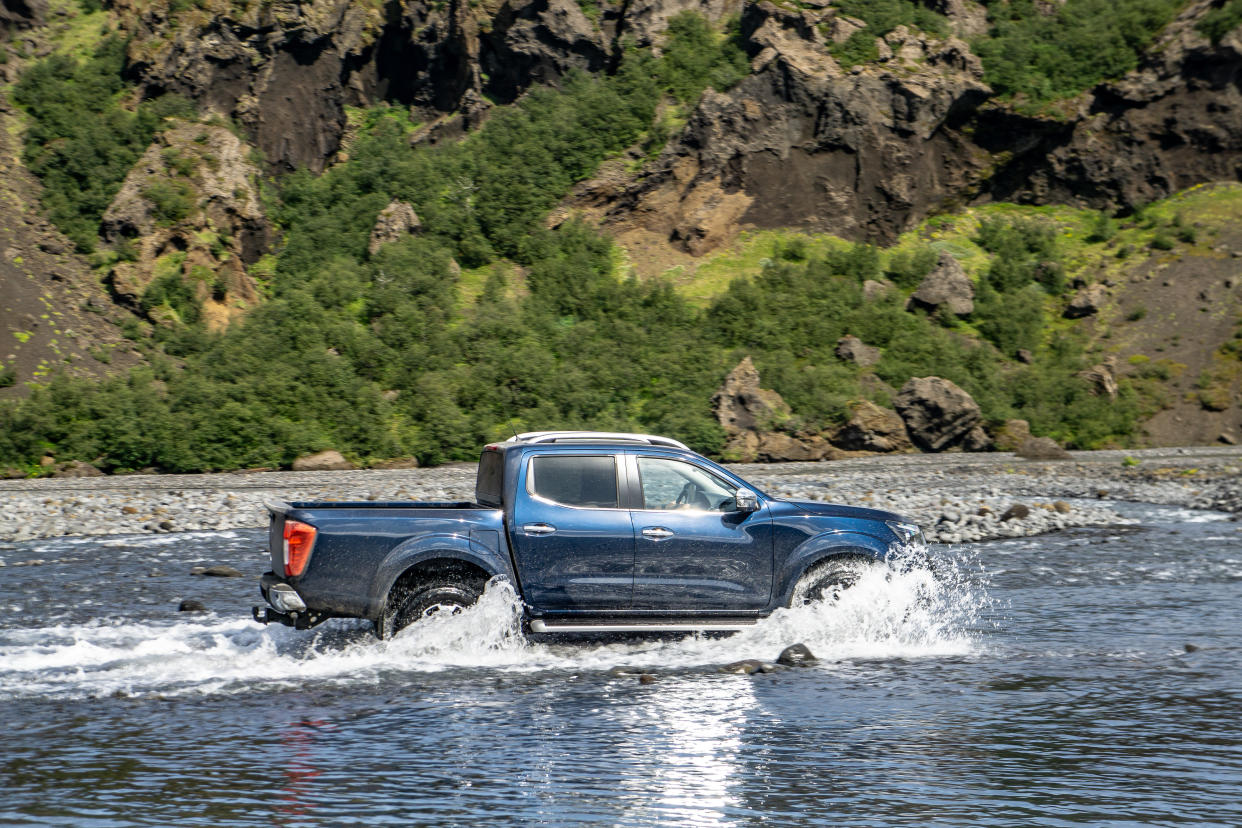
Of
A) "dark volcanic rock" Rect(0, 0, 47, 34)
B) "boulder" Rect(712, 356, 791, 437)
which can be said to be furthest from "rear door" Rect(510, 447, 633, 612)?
"dark volcanic rock" Rect(0, 0, 47, 34)

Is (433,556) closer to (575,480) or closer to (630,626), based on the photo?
(575,480)

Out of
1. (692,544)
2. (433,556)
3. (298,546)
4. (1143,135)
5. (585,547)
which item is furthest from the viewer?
(1143,135)

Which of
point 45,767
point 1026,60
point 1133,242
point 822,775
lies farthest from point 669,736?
point 1026,60

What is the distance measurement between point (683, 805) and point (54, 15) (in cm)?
7595

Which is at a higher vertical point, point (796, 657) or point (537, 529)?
point (537, 529)

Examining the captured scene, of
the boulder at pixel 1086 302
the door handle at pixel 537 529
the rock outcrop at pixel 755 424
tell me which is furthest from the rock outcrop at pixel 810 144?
the door handle at pixel 537 529

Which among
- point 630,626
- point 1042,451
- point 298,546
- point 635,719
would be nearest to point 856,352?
point 1042,451

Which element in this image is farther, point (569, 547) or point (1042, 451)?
point (1042, 451)

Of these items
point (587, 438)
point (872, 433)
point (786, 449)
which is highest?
point (587, 438)

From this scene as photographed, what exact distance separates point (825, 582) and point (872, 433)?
1438 inches

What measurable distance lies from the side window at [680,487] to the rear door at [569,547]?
1.09 feet

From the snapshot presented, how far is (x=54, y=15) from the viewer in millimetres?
69312

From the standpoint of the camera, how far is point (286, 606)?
9039 mm

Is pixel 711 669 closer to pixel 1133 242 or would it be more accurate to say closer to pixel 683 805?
pixel 683 805
